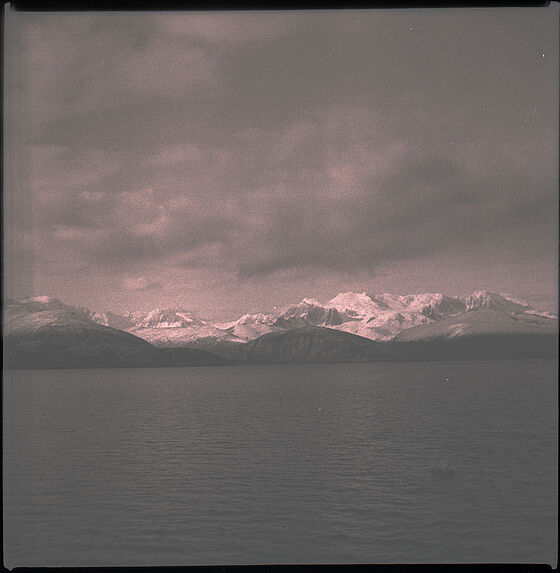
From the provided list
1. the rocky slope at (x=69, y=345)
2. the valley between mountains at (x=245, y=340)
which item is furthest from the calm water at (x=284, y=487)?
the rocky slope at (x=69, y=345)

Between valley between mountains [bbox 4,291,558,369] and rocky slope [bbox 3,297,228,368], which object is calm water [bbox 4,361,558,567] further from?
rocky slope [bbox 3,297,228,368]

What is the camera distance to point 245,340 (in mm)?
175000

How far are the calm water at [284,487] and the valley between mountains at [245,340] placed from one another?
108 meters

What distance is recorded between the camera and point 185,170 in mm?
110188

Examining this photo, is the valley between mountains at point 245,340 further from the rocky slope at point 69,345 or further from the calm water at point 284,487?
the calm water at point 284,487

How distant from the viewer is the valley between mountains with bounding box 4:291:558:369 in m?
156

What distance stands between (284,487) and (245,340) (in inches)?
5920

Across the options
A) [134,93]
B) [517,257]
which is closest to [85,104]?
[134,93]

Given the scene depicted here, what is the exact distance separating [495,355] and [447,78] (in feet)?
365

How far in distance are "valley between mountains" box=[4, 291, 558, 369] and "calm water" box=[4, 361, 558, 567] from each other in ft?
353

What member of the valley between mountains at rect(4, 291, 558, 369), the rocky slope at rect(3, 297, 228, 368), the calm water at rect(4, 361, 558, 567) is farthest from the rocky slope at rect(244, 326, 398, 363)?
the calm water at rect(4, 361, 558, 567)

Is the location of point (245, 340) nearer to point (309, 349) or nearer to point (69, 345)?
point (309, 349)

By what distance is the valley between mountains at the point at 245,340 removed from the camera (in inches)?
6161

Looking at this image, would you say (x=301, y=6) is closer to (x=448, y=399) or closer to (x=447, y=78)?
(x=448, y=399)
